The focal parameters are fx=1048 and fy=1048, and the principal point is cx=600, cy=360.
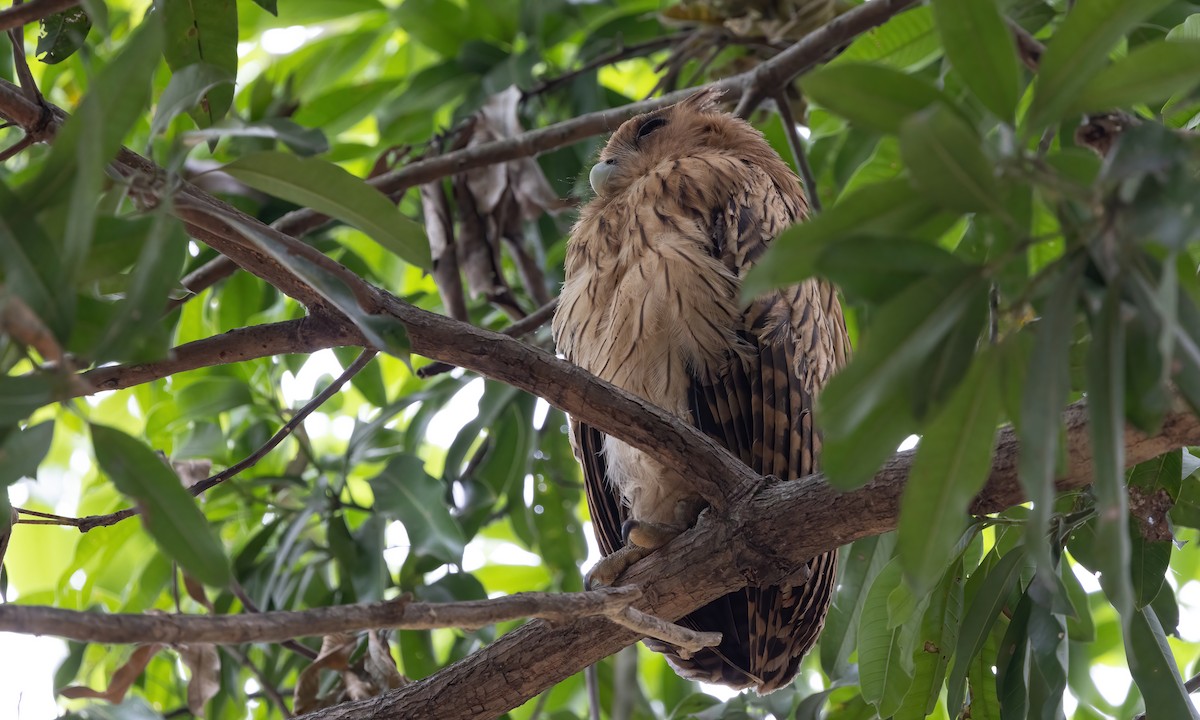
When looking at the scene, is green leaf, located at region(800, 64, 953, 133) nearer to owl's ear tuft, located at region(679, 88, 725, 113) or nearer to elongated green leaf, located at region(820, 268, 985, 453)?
elongated green leaf, located at region(820, 268, 985, 453)

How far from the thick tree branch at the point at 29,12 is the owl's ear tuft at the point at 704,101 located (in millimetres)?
2041

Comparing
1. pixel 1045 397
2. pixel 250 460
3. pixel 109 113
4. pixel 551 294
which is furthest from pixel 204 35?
pixel 551 294

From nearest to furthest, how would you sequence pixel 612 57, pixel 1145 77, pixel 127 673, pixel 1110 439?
pixel 1110 439, pixel 1145 77, pixel 127 673, pixel 612 57

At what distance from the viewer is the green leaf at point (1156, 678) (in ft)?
5.97

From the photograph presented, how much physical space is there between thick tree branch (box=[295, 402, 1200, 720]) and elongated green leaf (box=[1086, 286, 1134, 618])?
851 millimetres

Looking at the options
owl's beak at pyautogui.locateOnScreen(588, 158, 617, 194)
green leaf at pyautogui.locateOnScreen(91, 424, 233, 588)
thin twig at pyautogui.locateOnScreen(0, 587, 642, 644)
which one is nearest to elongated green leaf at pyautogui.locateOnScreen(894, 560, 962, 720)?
thin twig at pyautogui.locateOnScreen(0, 587, 642, 644)

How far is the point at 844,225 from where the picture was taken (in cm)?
106

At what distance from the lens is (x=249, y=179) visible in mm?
1320

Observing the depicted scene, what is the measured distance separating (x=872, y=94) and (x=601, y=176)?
2192 millimetres

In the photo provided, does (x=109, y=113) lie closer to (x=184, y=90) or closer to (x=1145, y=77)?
(x=184, y=90)

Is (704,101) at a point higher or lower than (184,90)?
higher

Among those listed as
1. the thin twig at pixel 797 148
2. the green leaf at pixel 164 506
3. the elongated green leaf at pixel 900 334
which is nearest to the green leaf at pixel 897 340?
the elongated green leaf at pixel 900 334

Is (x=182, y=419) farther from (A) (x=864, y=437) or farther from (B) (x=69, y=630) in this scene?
(A) (x=864, y=437)

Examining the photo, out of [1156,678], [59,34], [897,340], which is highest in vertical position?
[59,34]
